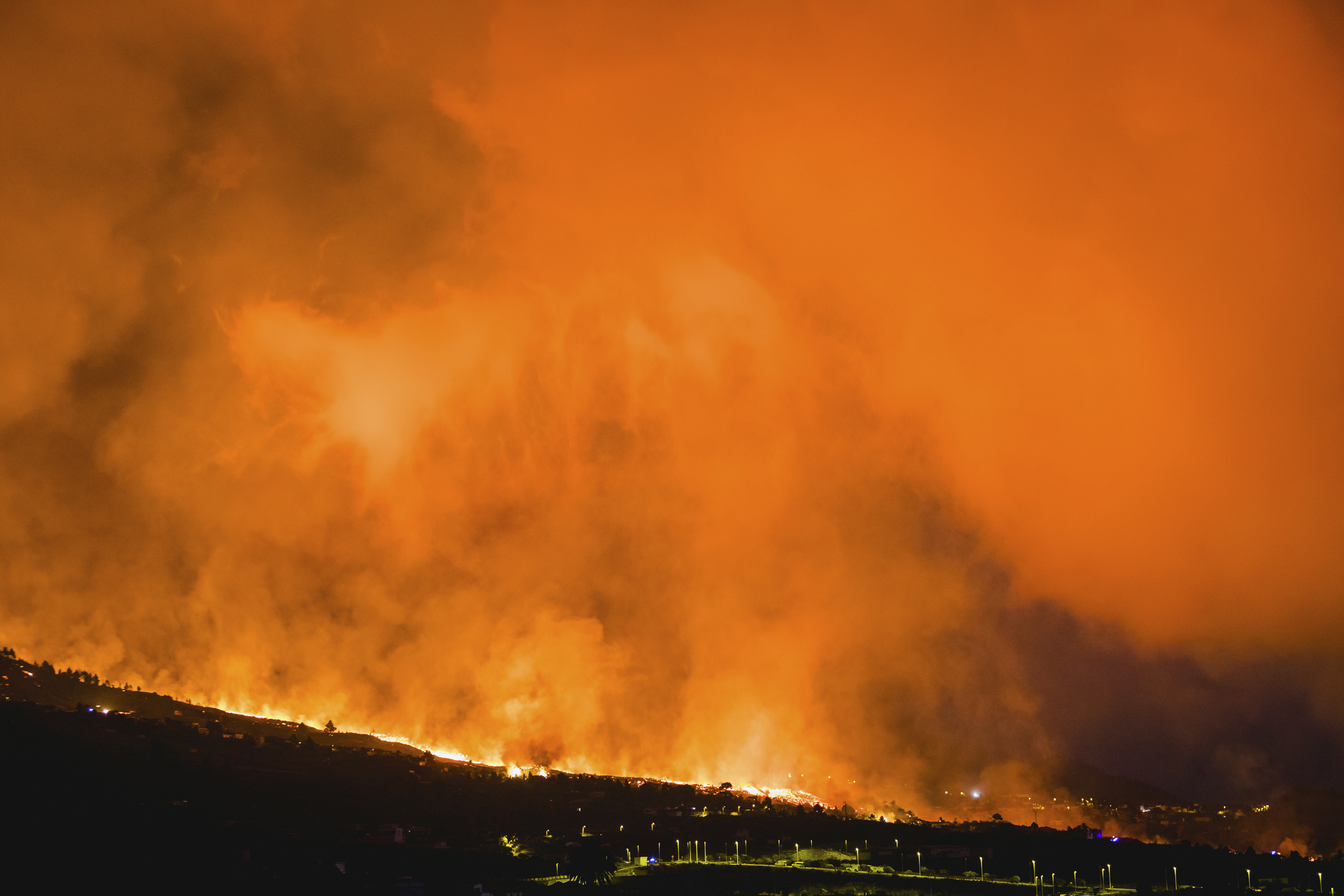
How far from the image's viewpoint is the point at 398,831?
313 ft

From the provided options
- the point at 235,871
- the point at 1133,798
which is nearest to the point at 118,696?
the point at 235,871

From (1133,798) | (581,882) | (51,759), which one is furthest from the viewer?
(1133,798)

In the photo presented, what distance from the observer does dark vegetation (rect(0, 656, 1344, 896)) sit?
226ft

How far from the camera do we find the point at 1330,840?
416 ft

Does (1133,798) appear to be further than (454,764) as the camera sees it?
Yes

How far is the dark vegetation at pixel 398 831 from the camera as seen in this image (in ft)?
226

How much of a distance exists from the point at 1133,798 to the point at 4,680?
188 metres

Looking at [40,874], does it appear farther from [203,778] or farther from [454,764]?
[454,764]

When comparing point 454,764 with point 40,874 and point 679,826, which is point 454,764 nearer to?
point 679,826

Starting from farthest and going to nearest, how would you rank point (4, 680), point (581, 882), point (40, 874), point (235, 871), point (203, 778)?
point (4, 680) < point (203, 778) < point (581, 882) < point (235, 871) < point (40, 874)

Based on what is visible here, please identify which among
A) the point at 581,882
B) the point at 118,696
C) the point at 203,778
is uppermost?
the point at 118,696

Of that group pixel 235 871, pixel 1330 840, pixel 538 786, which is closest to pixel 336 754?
pixel 538 786

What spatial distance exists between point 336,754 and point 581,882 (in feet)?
165

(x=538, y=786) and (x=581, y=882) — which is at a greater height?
(x=538, y=786)
